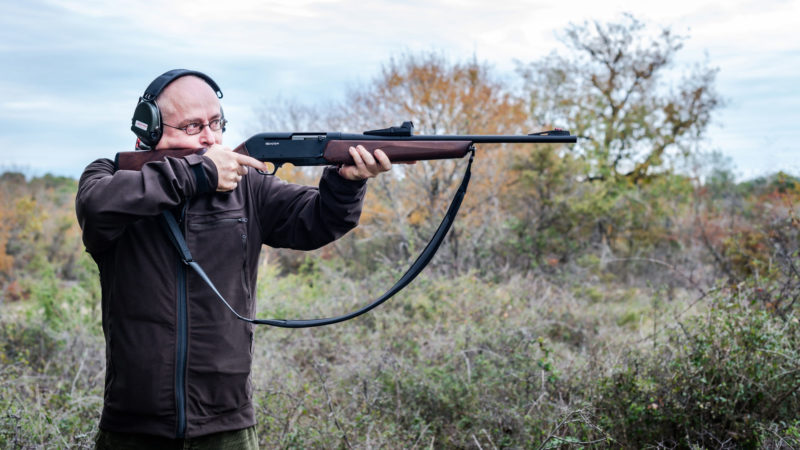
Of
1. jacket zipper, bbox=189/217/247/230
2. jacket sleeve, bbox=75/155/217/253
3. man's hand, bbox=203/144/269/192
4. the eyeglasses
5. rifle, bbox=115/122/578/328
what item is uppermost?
the eyeglasses

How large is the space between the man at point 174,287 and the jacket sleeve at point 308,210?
0.07m

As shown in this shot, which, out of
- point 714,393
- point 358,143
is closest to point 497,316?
point 714,393

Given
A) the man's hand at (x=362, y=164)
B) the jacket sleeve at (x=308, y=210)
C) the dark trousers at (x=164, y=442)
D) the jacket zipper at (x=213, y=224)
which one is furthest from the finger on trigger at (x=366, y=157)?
the dark trousers at (x=164, y=442)

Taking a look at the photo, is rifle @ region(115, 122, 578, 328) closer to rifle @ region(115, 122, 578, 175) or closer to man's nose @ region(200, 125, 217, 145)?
rifle @ region(115, 122, 578, 175)

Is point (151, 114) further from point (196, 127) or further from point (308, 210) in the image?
point (308, 210)

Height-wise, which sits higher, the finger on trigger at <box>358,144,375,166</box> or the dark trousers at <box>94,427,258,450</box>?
the finger on trigger at <box>358,144,375,166</box>

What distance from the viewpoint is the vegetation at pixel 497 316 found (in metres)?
4.23

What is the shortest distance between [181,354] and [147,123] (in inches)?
41.4

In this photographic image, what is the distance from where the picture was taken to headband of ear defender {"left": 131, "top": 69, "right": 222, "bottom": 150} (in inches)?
112

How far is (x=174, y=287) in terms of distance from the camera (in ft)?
8.66

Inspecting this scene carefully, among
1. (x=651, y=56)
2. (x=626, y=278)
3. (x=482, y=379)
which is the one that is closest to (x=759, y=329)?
(x=482, y=379)

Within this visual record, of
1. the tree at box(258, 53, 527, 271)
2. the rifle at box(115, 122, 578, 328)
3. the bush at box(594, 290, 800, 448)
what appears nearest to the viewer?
the rifle at box(115, 122, 578, 328)

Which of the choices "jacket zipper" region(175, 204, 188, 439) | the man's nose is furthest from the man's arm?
"jacket zipper" region(175, 204, 188, 439)

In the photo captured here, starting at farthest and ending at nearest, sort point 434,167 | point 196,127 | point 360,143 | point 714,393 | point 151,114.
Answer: point 434,167
point 714,393
point 360,143
point 196,127
point 151,114
